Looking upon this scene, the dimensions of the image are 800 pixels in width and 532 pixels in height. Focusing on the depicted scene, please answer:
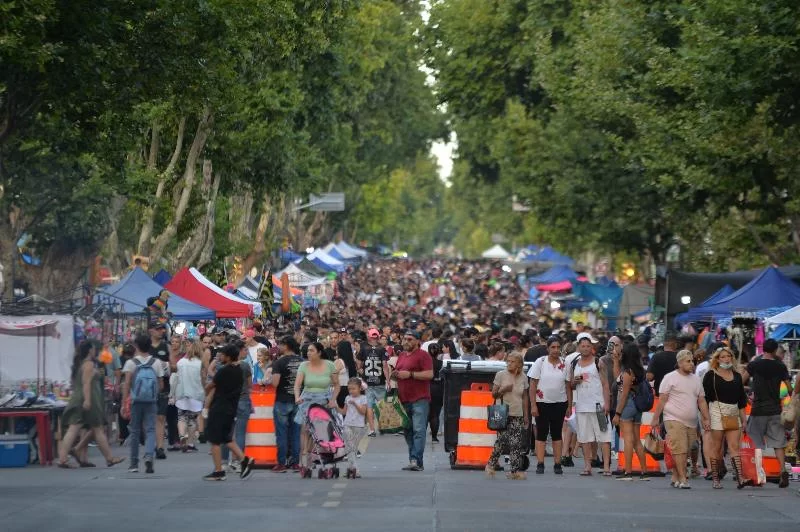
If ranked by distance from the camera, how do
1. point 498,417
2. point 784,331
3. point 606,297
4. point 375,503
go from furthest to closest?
point 606,297 → point 784,331 → point 498,417 → point 375,503

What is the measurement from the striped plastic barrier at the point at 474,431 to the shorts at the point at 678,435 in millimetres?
2448

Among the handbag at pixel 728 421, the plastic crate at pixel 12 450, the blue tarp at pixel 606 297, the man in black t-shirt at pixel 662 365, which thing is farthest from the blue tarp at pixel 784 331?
the blue tarp at pixel 606 297

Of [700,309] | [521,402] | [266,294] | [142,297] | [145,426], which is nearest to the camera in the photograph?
[521,402]

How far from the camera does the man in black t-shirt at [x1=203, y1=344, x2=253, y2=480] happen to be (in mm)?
17594

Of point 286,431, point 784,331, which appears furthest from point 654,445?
point 784,331

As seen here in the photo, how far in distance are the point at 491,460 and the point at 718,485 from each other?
2.54m

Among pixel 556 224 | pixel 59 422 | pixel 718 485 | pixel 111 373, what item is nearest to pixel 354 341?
pixel 111 373

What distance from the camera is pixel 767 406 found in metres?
17.8

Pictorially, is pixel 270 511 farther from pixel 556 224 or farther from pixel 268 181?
pixel 556 224

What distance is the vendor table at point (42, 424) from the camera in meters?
19.5

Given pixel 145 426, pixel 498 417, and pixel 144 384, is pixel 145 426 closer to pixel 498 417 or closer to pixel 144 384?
pixel 144 384

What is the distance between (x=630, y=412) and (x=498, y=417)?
1552 millimetres

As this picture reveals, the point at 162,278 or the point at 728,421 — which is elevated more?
the point at 162,278

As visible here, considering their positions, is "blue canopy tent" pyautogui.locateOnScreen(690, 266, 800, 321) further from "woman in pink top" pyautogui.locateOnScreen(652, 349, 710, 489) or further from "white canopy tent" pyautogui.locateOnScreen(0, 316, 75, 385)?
"white canopy tent" pyautogui.locateOnScreen(0, 316, 75, 385)
